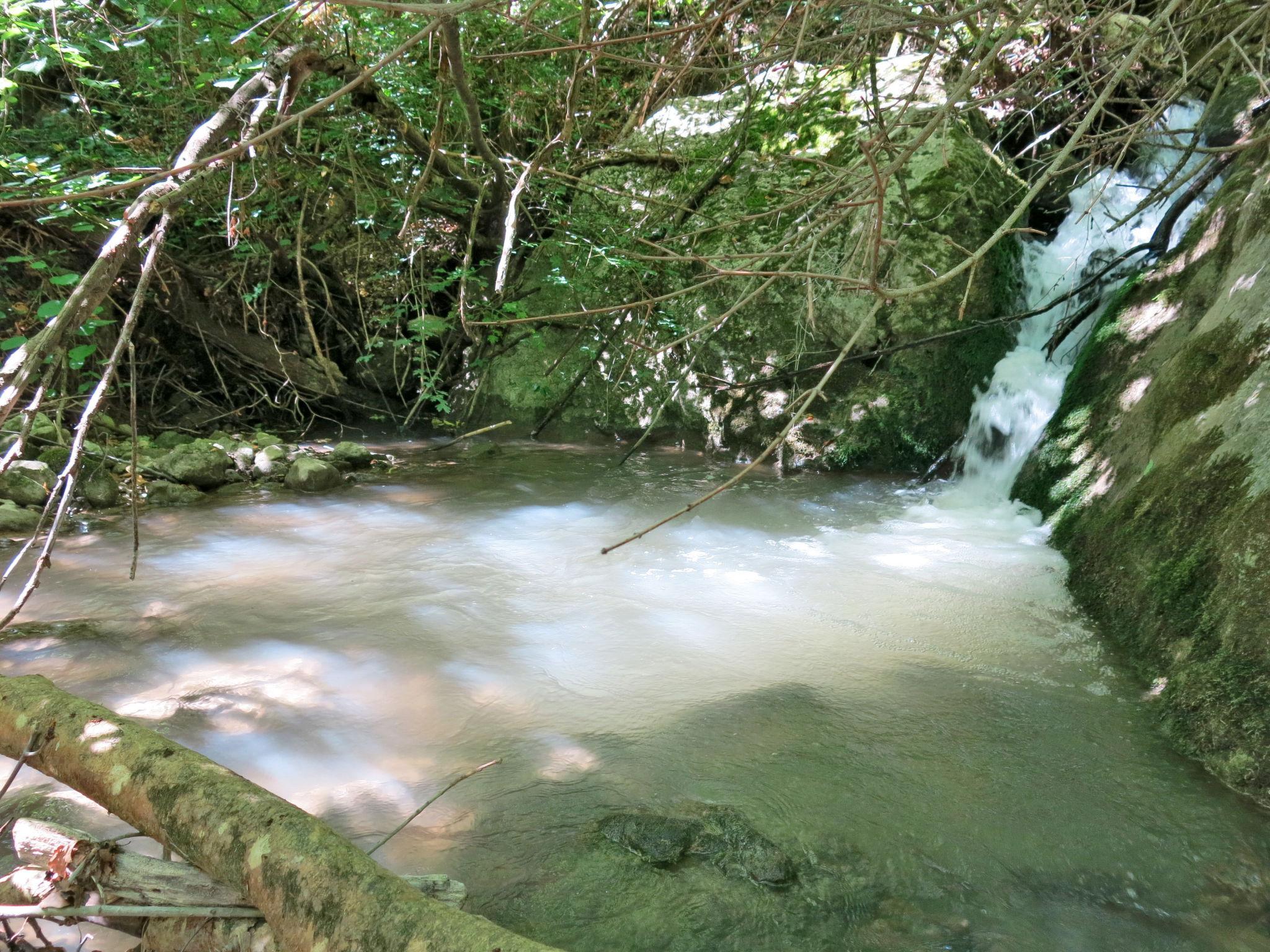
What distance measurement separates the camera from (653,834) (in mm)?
2162

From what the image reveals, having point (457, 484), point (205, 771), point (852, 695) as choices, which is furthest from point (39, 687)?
point (457, 484)

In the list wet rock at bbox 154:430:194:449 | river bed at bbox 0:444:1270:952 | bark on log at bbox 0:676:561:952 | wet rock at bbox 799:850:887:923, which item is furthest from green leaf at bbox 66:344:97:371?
wet rock at bbox 799:850:887:923

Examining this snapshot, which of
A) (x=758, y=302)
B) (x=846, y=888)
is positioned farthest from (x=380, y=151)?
(x=846, y=888)

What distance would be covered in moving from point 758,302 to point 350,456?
10.7 feet

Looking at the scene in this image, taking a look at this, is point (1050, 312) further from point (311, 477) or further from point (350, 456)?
point (311, 477)

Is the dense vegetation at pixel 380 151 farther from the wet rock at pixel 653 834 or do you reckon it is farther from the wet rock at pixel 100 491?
the wet rock at pixel 653 834

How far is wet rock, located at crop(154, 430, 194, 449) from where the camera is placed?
5770 mm

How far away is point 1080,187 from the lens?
20.2ft

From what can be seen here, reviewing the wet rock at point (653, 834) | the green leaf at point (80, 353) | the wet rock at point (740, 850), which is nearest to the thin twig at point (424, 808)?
the wet rock at point (653, 834)

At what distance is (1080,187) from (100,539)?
6.93 m

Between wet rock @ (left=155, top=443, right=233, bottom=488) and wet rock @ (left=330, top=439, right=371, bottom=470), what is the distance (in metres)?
0.74

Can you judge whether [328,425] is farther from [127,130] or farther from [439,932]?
[439,932]

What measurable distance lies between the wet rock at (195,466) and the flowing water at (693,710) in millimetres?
423

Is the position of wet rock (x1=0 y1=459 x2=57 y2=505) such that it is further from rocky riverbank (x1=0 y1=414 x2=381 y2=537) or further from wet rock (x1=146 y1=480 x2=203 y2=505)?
wet rock (x1=146 y1=480 x2=203 y2=505)
